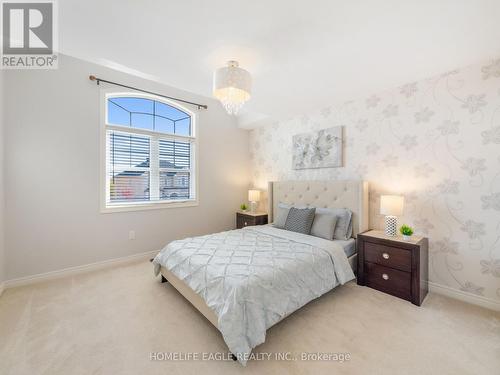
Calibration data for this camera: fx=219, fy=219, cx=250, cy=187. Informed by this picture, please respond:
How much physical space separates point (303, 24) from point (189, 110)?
8.68ft

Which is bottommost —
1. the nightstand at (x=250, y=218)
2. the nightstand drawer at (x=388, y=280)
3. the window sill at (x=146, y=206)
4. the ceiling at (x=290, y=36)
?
the nightstand drawer at (x=388, y=280)

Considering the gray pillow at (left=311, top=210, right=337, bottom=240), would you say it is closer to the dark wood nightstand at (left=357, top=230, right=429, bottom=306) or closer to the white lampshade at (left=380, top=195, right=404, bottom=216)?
the dark wood nightstand at (left=357, top=230, right=429, bottom=306)

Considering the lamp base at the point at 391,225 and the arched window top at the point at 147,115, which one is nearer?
the lamp base at the point at 391,225

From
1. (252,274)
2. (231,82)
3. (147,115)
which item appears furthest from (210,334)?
(147,115)

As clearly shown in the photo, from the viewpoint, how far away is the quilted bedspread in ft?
4.94

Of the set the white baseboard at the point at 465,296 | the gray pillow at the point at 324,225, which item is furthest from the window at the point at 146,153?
Answer: the white baseboard at the point at 465,296

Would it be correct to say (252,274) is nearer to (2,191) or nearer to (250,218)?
(250,218)

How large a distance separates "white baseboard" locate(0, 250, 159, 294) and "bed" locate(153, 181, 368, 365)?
96 centimetres

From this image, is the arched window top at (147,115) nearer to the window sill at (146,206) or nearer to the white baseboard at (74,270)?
the window sill at (146,206)

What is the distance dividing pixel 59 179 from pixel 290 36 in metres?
3.08

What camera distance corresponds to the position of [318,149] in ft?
11.3

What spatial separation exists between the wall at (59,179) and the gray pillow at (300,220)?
209cm

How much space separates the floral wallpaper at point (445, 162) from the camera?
6.93 ft

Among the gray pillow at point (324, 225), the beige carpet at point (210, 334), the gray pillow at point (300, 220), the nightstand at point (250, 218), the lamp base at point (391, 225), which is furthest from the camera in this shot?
the nightstand at point (250, 218)
